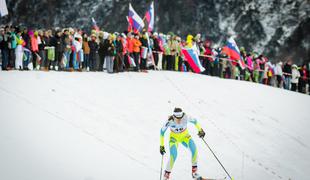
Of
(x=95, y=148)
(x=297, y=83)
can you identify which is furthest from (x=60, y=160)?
(x=297, y=83)

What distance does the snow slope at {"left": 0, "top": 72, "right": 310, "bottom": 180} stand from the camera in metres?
13.9

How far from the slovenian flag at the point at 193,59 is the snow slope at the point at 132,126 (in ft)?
2.58

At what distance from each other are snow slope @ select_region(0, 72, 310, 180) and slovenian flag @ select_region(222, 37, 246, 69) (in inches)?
93.2

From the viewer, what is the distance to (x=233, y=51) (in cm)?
2727

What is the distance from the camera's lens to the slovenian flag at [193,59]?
84.6 feet

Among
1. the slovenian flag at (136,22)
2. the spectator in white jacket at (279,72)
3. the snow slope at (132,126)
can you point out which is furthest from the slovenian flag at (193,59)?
the spectator in white jacket at (279,72)

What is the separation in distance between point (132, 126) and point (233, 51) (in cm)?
1121

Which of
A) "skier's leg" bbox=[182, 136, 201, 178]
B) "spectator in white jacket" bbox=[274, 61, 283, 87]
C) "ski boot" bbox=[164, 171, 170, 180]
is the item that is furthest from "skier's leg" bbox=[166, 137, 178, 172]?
"spectator in white jacket" bbox=[274, 61, 283, 87]

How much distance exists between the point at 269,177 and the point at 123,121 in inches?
200

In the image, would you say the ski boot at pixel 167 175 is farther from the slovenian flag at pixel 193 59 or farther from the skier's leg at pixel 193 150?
the slovenian flag at pixel 193 59

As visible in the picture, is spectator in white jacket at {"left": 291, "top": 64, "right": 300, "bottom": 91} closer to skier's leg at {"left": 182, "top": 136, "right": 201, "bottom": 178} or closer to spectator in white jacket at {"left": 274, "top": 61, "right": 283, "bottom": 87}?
spectator in white jacket at {"left": 274, "top": 61, "right": 283, "bottom": 87}

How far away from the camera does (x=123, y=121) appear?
17.8m

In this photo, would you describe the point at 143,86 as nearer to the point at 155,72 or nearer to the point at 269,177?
the point at 155,72

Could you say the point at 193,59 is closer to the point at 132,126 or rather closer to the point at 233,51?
the point at 233,51
